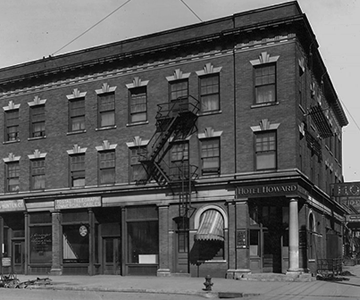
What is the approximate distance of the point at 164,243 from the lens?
97.9 ft

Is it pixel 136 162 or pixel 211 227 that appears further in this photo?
pixel 136 162

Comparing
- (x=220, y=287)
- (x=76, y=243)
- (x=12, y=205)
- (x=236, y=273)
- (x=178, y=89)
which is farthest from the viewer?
(x=12, y=205)

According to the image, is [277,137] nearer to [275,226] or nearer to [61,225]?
[275,226]

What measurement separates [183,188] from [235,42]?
8208 mm

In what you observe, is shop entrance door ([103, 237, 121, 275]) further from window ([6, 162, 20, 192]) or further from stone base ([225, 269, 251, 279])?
window ([6, 162, 20, 192])

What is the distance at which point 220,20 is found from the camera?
29.6 meters

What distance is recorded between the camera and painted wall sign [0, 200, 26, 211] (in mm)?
34650

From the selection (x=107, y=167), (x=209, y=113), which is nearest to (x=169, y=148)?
(x=209, y=113)

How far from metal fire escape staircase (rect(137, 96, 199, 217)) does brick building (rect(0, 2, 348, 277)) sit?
0.08m

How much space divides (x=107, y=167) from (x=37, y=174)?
5.39 m

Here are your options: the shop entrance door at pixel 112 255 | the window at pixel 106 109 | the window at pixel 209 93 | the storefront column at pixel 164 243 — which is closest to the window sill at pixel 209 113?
the window at pixel 209 93

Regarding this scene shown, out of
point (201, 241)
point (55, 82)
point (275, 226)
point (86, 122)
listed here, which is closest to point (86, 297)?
point (201, 241)

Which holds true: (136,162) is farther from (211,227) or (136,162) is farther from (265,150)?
(265,150)

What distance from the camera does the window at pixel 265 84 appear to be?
28.1 metres
